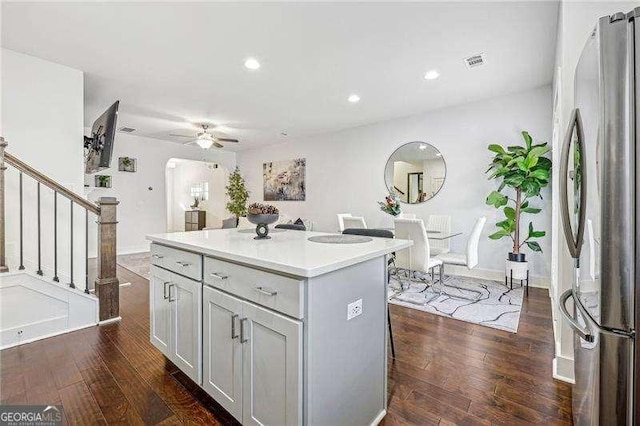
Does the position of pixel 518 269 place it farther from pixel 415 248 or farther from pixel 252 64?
pixel 252 64

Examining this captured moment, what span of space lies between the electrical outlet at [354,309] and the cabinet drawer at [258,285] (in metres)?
0.28

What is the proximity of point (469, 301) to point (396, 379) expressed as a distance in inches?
74.5

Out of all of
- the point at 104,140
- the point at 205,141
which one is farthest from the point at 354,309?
the point at 205,141

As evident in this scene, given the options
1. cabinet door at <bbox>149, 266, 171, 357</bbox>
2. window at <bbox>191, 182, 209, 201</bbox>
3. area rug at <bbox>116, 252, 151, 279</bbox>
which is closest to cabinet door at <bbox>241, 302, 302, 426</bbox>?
cabinet door at <bbox>149, 266, 171, 357</bbox>

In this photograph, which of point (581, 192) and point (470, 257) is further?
point (470, 257)

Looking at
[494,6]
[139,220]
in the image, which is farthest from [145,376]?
[139,220]

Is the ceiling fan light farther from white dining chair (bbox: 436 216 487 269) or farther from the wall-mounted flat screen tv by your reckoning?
white dining chair (bbox: 436 216 487 269)

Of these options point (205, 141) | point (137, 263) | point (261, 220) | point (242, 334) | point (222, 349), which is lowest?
point (137, 263)

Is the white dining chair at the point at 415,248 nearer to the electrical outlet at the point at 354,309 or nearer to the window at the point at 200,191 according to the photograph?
the electrical outlet at the point at 354,309

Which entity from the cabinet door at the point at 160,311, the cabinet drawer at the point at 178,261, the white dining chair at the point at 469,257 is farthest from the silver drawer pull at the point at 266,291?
the white dining chair at the point at 469,257

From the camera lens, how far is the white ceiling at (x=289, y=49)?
2354 millimetres

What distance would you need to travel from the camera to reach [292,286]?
3.69 feet

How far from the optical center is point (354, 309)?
1319 mm

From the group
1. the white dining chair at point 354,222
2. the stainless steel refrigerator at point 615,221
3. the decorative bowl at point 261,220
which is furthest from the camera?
the white dining chair at point 354,222
